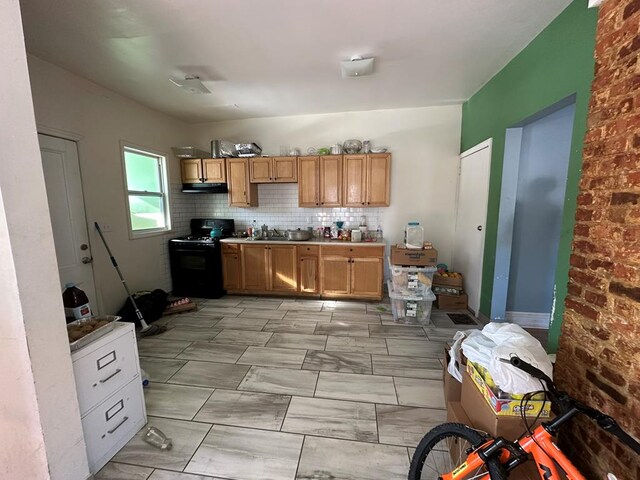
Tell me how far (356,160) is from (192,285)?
316 cm

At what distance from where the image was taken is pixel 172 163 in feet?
13.5

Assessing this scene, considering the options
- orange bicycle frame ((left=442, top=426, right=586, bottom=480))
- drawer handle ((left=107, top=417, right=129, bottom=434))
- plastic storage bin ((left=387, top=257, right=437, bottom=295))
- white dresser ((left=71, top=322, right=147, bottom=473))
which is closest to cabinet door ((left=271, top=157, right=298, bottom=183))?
plastic storage bin ((left=387, top=257, right=437, bottom=295))

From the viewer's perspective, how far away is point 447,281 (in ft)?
11.7

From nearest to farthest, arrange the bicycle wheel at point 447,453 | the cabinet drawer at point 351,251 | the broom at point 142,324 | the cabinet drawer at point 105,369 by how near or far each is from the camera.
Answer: the bicycle wheel at point 447,453, the cabinet drawer at point 105,369, the broom at point 142,324, the cabinet drawer at point 351,251

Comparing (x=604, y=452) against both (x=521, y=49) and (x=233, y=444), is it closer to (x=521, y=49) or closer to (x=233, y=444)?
(x=233, y=444)

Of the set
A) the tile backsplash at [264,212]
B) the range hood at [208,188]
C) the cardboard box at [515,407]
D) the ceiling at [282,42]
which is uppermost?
the ceiling at [282,42]

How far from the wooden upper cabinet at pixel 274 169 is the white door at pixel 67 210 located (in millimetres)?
2062

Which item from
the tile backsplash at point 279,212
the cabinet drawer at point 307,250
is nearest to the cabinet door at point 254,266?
the cabinet drawer at point 307,250

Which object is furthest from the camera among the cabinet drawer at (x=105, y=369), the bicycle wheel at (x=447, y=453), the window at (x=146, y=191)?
the window at (x=146, y=191)

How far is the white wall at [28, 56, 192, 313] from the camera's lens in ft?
8.30

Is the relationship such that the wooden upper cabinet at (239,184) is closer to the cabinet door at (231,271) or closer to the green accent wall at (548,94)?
the cabinet door at (231,271)

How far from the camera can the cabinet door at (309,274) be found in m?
3.85

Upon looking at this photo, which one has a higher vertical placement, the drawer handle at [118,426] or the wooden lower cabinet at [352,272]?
the wooden lower cabinet at [352,272]

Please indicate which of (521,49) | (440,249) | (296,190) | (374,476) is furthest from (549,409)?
(296,190)
